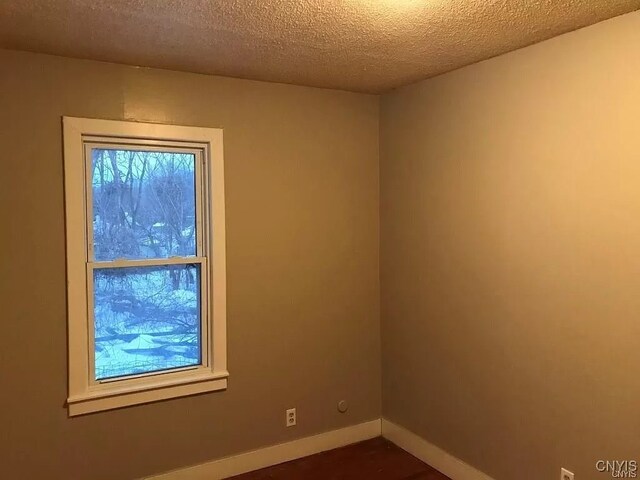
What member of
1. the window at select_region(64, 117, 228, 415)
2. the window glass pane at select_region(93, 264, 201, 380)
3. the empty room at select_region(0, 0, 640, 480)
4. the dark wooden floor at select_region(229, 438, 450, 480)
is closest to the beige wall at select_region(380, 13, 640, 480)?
the empty room at select_region(0, 0, 640, 480)

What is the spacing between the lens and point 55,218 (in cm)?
269

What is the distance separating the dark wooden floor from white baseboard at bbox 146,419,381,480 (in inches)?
1.5

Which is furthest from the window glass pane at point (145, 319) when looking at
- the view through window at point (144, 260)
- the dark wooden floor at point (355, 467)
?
the dark wooden floor at point (355, 467)

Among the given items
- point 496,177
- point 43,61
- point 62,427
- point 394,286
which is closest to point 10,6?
point 43,61

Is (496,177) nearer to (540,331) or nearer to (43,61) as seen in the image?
(540,331)

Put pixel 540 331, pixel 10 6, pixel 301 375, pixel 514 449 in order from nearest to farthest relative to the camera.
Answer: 1. pixel 10 6
2. pixel 540 331
3. pixel 514 449
4. pixel 301 375

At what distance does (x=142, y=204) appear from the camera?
2.94 metres

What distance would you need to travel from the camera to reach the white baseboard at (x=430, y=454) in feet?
9.96

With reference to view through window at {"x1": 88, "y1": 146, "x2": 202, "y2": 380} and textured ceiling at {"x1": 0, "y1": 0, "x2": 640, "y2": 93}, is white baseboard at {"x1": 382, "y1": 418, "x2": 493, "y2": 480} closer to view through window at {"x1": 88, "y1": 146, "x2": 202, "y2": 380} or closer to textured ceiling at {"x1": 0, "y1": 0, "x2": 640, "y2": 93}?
view through window at {"x1": 88, "y1": 146, "x2": 202, "y2": 380}

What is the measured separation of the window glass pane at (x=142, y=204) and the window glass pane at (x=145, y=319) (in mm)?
119

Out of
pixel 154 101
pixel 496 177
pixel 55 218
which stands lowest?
pixel 55 218

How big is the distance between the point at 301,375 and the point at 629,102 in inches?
89.0

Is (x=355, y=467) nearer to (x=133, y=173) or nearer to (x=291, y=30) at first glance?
(x=133, y=173)

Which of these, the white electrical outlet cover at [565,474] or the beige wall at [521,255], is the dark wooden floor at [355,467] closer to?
the beige wall at [521,255]
